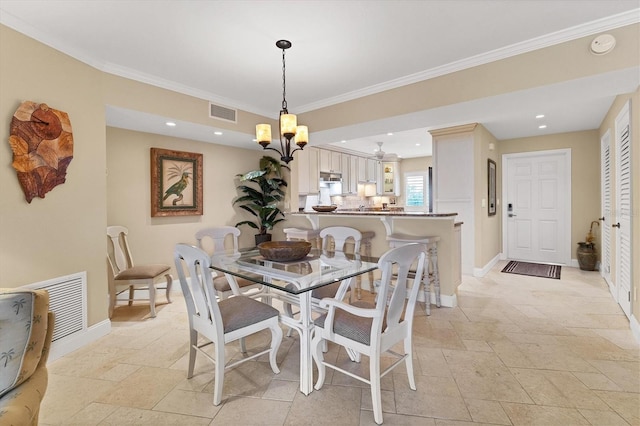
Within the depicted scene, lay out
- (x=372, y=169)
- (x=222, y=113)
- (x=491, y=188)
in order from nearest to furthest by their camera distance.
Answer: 1. (x=222, y=113)
2. (x=491, y=188)
3. (x=372, y=169)

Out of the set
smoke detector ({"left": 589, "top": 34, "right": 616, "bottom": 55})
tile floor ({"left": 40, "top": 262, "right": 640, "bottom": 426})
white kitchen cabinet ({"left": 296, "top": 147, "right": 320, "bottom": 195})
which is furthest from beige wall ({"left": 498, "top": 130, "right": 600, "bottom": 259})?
white kitchen cabinet ({"left": 296, "top": 147, "right": 320, "bottom": 195})

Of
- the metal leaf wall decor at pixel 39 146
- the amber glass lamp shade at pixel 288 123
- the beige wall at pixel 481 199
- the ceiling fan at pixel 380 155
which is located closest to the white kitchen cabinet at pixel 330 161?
the ceiling fan at pixel 380 155

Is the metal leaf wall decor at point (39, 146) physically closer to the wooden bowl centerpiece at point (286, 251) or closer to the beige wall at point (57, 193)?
the beige wall at point (57, 193)

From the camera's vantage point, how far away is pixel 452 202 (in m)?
5.02

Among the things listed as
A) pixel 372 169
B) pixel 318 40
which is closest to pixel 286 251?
pixel 318 40

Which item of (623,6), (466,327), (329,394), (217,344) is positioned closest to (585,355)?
(466,327)

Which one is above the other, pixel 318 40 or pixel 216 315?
pixel 318 40

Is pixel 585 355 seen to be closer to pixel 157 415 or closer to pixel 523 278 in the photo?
pixel 523 278

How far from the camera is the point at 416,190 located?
850 cm

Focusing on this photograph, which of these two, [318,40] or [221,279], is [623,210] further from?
[221,279]

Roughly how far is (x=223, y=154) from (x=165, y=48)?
2.23 m

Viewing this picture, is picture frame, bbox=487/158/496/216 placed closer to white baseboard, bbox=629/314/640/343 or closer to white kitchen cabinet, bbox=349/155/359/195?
white baseboard, bbox=629/314/640/343

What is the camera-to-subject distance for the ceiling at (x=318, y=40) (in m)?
2.07

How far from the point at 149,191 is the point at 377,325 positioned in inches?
139
